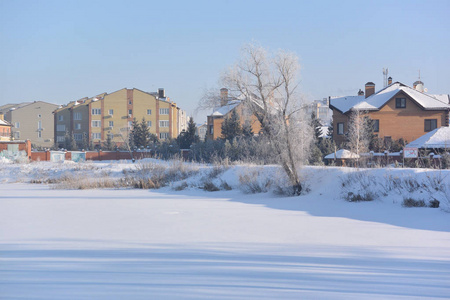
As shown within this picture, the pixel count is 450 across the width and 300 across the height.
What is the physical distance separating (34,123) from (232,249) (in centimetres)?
8286

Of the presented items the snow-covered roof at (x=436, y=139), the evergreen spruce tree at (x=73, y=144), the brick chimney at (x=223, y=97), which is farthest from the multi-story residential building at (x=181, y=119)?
the brick chimney at (x=223, y=97)

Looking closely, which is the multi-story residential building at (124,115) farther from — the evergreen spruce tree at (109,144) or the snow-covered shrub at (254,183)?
the snow-covered shrub at (254,183)

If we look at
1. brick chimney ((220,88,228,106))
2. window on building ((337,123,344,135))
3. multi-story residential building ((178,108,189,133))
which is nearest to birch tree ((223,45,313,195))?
brick chimney ((220,88,228,106))

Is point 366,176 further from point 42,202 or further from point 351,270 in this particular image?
point 42,202

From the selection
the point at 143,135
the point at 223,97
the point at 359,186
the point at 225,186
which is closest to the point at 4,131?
the point at 143,135

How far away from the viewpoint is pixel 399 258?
22.8ft

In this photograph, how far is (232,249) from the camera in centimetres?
764

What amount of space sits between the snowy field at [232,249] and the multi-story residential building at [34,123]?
72.2 m

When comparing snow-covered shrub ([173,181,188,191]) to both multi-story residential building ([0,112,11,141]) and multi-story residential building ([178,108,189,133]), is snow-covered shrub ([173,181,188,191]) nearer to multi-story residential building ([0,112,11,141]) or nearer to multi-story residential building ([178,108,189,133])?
multi-story residential building ([0,112,11,141])

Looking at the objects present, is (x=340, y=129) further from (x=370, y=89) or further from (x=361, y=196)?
(x=361, y=196)

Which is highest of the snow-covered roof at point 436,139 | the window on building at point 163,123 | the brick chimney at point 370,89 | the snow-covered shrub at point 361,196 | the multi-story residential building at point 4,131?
the brick chimney at point 370,89

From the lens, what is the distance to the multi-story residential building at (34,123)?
81.1m

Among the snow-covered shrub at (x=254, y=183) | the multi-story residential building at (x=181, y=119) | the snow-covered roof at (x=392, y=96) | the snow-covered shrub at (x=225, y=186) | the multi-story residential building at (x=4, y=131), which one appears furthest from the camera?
the multi-story residential building at (x=181, y=119)

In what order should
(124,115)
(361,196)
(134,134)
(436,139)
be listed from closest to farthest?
(361,196) < (436,139) < (134,134) < (124,115)
